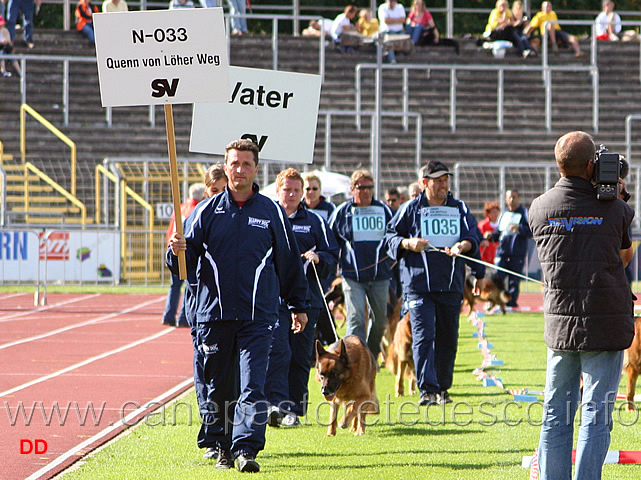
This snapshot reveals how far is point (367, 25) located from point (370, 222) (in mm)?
23521

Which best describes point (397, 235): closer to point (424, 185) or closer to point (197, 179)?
point (424, 185)

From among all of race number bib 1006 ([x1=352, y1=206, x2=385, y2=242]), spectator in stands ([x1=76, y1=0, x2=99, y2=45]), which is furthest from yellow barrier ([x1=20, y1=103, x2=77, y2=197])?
race number bib 1006 ([x1=352, y1=206, x2=385, y2=242])

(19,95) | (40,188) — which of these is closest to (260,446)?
(40,188)

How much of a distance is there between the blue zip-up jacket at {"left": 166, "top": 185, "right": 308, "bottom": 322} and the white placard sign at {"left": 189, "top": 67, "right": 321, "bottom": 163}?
7.41ft

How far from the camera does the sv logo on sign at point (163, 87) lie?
730 cm

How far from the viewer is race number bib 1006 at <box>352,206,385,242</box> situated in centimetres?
1149

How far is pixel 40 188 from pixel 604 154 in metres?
23.4

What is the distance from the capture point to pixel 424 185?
10055mm

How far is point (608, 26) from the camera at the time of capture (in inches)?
1353

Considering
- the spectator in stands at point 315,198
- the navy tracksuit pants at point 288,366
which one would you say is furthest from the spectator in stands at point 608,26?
the navy tracksuit pants at point 288,366

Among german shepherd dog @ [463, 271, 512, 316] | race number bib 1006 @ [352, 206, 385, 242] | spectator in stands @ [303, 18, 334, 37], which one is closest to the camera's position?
race number bib 1006 @ [352, 206, 385, 242]

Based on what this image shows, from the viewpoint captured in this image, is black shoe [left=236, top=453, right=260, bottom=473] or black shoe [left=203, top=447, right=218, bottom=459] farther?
black shoe [left=203, top=447, right=218, bottom=459]

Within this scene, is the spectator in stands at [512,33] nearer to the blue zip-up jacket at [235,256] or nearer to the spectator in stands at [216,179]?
the spectator in stands at [216,179]

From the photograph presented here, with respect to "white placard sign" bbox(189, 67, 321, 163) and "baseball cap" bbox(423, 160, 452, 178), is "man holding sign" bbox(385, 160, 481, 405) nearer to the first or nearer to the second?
"baseball cap" bbox(423, 160, 452, 178)
